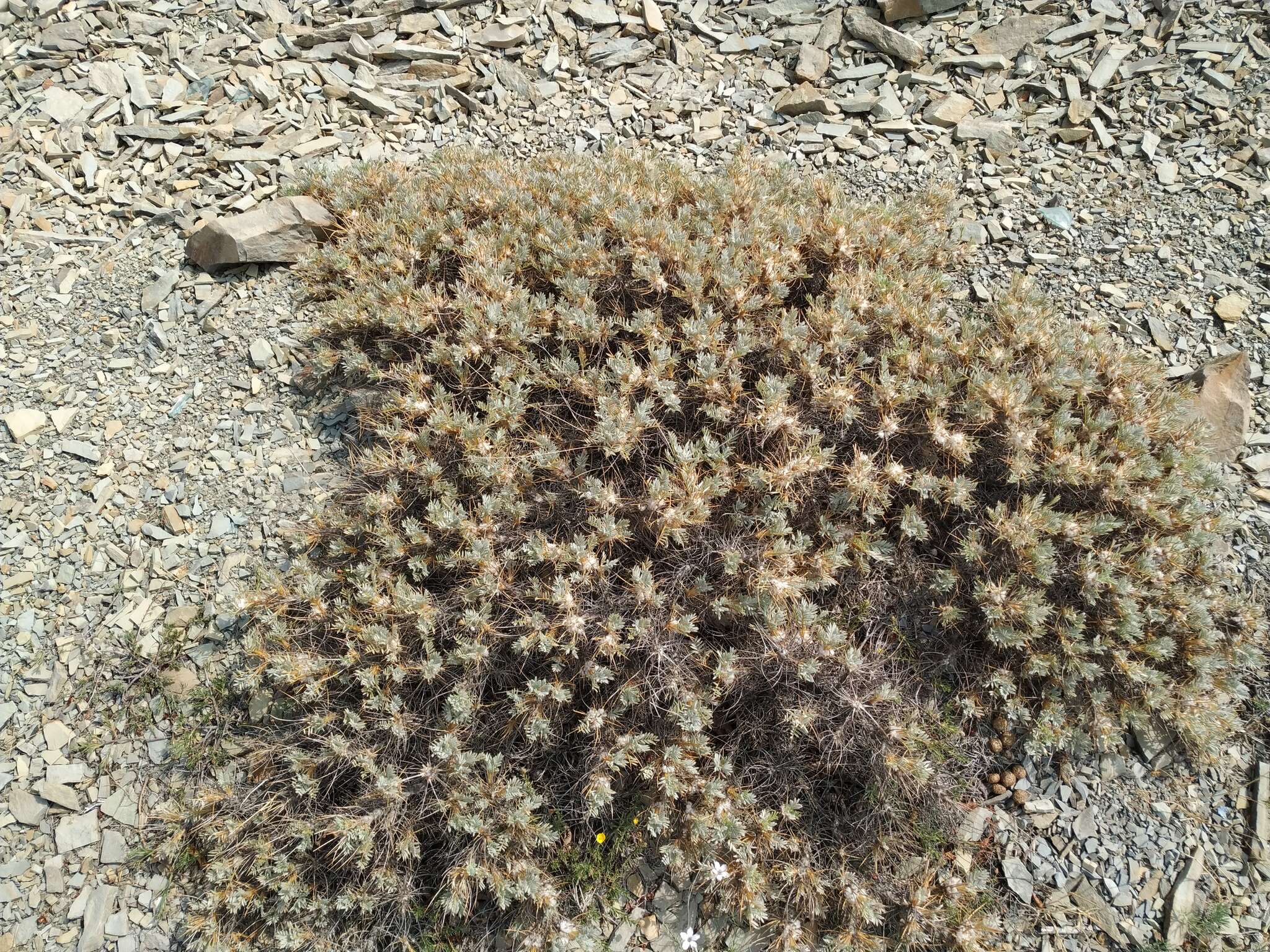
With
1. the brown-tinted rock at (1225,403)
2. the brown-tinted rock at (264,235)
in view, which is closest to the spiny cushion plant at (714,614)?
the brown-tinted rock at (1225,403)

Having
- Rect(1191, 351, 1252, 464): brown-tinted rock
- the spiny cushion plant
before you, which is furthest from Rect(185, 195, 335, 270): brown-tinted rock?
Rect(1191, 351, 1252, 464): brown-tinted rock

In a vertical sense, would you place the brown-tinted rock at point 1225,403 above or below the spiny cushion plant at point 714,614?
above

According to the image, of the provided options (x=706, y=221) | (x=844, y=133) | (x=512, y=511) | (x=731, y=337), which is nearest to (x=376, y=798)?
(x=512, y=511)

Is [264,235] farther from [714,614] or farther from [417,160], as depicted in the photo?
[714,614]

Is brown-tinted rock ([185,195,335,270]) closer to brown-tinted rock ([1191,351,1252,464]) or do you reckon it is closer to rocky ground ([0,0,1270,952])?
rocky ground ([0,0,1270,952])

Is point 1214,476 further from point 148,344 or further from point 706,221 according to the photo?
point 148,344

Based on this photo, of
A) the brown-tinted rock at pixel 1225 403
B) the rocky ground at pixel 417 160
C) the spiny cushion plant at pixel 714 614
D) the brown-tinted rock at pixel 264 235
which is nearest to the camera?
the spiny cushion plant at pixel 714 614

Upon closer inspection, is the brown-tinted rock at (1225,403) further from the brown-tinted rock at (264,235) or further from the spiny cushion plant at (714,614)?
the brown-tinted rock at (264,235)
